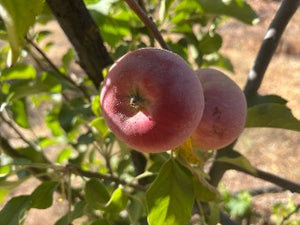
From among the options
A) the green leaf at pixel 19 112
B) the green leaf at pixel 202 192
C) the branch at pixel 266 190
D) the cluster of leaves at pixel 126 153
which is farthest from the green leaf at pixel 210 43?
the branch at pixel 266 190

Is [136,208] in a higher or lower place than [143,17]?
lower

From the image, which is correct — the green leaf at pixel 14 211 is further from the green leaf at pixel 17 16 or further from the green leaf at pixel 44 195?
the green leaf at pixel 17 16

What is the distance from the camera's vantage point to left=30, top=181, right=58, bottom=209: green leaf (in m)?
0.82

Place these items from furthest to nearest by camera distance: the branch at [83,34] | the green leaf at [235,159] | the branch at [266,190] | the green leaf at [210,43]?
the branch at [266,190] < the green leaf at [210,43] < the green leaf at [235,159] < the branch at [83,34]

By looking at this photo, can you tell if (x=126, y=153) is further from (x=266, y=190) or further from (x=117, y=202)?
(x=266, y=190)

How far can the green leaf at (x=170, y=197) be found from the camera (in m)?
0.65

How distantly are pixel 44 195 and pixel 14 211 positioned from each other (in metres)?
0.06

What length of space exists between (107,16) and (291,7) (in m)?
0.35

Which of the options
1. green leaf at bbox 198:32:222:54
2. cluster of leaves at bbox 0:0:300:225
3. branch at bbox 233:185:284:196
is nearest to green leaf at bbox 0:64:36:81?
cluster of leaves at bbox 0:0:300:225

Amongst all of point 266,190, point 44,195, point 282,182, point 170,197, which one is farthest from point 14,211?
point 266,190

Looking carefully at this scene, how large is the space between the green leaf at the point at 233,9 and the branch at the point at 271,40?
50mm

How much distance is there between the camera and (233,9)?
905mm

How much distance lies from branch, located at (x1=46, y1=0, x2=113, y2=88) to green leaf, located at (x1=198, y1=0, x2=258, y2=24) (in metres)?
0.23

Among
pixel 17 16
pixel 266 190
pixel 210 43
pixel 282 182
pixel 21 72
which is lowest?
pixel 266 190
